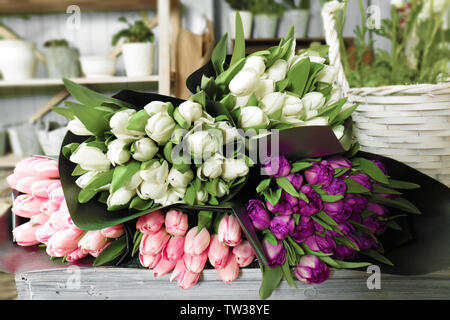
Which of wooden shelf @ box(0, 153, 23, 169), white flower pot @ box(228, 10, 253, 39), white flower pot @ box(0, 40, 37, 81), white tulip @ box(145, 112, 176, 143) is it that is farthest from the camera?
white flower pot @ box(228, 10, 253, 39)

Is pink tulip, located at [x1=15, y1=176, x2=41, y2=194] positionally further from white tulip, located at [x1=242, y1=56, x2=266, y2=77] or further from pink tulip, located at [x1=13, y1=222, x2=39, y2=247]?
white tulip, located at [x1=242, y1=56, x2=266, y2=77]

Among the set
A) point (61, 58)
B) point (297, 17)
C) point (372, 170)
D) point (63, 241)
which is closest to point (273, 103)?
point (372, 170)

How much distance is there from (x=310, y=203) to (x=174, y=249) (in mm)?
136

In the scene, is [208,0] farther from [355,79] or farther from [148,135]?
[148,135]

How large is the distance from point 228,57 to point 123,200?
8.0 inches

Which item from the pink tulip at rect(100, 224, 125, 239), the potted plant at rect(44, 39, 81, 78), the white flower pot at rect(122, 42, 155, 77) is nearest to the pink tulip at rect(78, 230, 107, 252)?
the pink tulip at rect(100, 224, 125, 239)

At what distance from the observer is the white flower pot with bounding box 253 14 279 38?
1669mm

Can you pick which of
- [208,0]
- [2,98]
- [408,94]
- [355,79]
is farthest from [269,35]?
[2,98]

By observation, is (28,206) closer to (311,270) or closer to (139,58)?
(311,270)

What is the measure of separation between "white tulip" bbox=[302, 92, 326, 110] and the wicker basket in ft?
0.38

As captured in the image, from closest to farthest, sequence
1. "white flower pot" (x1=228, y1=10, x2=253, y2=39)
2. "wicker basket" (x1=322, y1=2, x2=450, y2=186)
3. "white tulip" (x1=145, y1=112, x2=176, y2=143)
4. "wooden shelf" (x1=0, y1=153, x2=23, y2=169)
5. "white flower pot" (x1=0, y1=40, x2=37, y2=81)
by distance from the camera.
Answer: "white tulip" (x1=145, y1=112, x2=176, y2=143) → "wicker basket" (x1=322, y1=2, x2=450, y2=186) → "white flower pot" (x1=0, y1=40, x2=37, y2=81) → "wooden shelf" (x1=0, y1=153, x2=23, y2=169) → "white flower pot" (x1=228, y1=10, x2=253, y2=39)

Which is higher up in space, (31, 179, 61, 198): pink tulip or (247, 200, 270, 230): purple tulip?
(31, 179, 61, 198): pink tulip

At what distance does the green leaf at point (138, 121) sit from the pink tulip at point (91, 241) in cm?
12

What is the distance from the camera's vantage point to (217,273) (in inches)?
13.2
